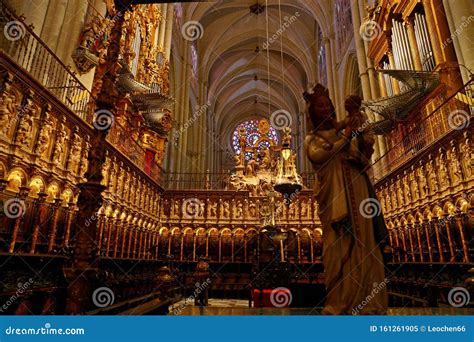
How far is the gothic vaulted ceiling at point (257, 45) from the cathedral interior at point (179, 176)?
406 centimetres

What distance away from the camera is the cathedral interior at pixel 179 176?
4.48 m

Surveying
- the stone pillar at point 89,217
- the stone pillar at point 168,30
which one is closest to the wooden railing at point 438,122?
the stone pillar at point 89,217

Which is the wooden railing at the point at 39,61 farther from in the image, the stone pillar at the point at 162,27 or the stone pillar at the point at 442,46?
the stone pillar at the point at 442,46

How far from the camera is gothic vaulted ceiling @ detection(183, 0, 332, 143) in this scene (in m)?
24.0

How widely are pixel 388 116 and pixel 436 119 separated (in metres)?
3.55

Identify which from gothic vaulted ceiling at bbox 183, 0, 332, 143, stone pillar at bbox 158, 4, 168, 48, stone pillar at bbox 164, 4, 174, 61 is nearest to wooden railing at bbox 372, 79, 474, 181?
stone pillar at bbox 164, 4, 174, 61

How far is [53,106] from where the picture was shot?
6.48 m

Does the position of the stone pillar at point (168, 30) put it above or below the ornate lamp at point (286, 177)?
above

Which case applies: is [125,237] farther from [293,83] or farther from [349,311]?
[293,83]

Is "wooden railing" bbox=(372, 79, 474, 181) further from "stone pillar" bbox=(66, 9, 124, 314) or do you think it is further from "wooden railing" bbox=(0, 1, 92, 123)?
"wooden railing" bbox=(0, 1, 92, 123)

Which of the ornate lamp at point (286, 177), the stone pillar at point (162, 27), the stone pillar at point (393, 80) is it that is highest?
the stone pillar at point (162, 27)

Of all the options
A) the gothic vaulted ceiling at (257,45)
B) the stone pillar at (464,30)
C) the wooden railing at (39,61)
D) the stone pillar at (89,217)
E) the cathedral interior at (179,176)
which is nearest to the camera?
the stone pillar at (89,217)

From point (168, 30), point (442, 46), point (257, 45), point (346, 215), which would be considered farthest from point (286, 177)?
point (257, 45)

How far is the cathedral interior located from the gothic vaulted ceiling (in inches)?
160
